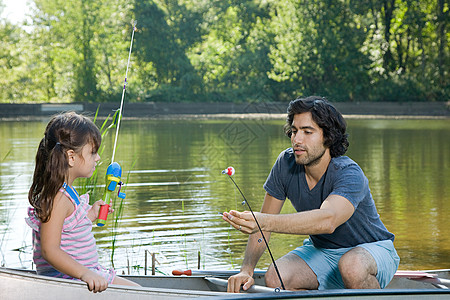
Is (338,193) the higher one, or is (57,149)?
(57,149)

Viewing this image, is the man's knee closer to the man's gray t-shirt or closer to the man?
the man

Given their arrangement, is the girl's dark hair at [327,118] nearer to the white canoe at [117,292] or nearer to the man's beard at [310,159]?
the man's beard at [310,159]

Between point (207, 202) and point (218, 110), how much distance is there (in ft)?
102

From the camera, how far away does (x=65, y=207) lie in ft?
10.7

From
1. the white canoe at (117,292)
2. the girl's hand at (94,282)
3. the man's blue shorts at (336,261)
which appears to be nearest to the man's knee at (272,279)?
the man's blue shorts at (336,261)

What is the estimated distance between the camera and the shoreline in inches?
1414

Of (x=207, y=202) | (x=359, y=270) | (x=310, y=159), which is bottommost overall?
(x=207, y=202)

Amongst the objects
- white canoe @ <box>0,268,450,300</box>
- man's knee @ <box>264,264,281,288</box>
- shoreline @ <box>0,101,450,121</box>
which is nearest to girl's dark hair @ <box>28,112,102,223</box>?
white canoe @ <box>0,268,450,300</box>

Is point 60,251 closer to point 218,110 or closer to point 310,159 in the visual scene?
point 310,159

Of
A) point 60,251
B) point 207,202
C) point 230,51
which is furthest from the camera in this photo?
point 230,51

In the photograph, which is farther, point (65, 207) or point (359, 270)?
point (359, 270)

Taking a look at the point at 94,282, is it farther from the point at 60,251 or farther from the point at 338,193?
the point at 338,193

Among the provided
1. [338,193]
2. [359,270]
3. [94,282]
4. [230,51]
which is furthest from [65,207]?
[230,51]

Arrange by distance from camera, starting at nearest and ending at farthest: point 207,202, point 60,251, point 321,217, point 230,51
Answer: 1. point 60,251
2. point 321,217
3. point 207,202
4. point 230,51
